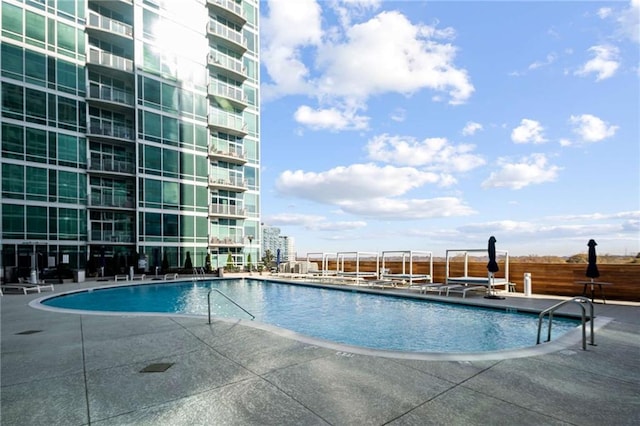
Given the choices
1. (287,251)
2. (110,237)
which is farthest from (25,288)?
(287,251)

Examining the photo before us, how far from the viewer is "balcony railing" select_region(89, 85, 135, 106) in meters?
22.1

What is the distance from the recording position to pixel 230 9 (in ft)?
90.3

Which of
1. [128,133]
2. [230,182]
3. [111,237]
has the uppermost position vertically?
[128,133]

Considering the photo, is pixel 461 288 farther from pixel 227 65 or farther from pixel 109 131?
pixel 227 65

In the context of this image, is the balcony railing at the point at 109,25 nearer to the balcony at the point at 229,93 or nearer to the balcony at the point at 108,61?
the balcony at the point at 108,61

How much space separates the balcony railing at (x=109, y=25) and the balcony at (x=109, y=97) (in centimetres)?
386

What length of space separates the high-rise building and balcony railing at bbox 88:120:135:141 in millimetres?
115

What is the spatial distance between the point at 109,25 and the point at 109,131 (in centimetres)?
726

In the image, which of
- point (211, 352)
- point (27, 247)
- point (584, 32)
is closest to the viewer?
point (211, 352)

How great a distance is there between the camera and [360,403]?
306 centimetres

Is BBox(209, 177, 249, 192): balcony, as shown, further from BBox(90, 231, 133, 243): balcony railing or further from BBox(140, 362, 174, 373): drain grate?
BBox(140, 362, 174, 373): drain grate

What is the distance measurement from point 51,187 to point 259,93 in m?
17.5

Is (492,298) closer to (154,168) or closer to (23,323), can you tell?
(23,323)

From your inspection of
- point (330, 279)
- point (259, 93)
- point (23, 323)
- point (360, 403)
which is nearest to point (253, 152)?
point (259, 93)
